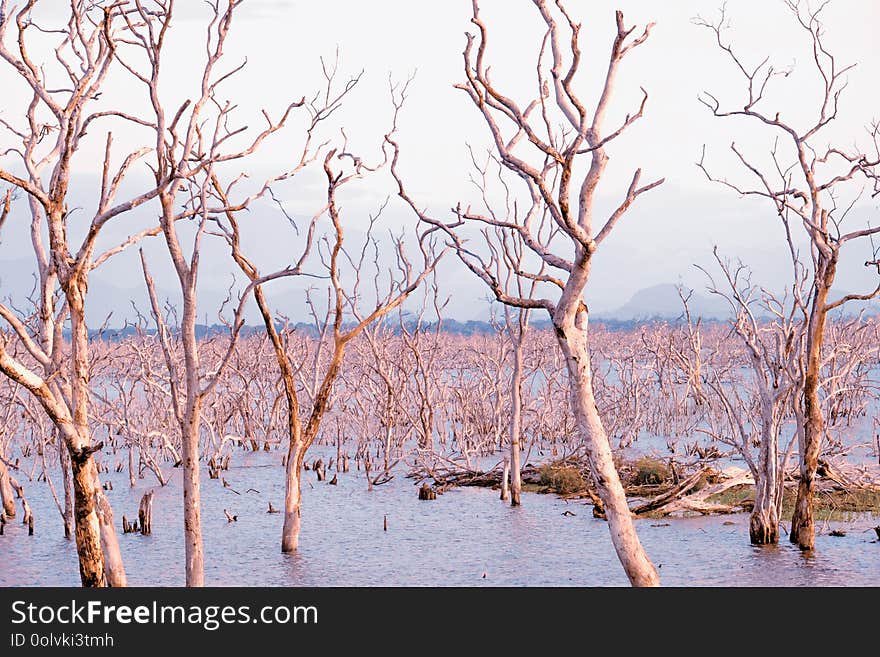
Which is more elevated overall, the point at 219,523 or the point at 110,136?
the point at 110,136

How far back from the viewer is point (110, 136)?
38.4 ft

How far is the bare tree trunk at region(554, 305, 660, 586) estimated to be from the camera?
400 inches

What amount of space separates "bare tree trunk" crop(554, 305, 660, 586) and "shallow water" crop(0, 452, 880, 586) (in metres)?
3.00

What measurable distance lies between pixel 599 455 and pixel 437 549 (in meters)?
6.11

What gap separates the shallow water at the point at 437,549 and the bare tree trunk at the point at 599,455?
9.84ft

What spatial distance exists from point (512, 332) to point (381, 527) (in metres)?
4.95

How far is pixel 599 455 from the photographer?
401 inches

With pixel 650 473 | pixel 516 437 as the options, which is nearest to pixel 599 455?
pixel 516 437

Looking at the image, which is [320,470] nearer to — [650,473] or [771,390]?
[650,473]

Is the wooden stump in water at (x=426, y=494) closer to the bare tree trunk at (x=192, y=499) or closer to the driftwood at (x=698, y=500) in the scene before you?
the driftwood at (x=698, y=500)

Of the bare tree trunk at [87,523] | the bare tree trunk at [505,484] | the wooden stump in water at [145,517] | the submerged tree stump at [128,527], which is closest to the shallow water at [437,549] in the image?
the wooden stump in water at [145,517]

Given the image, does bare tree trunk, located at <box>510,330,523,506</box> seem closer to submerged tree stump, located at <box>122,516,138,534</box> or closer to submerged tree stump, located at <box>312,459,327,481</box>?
submerged tree stump, located at <box>312,459,327,481</box>
